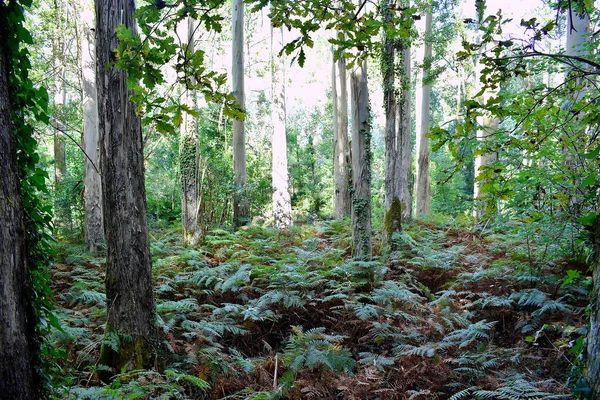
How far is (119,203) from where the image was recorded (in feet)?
12.0

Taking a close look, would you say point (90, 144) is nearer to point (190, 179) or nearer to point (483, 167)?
point (190, 179)

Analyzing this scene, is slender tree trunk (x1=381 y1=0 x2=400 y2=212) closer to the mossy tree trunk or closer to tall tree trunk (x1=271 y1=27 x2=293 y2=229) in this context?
the mossy tree trunk

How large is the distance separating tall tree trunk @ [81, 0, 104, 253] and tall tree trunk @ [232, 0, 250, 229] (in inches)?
153

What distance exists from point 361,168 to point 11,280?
573 centimetres

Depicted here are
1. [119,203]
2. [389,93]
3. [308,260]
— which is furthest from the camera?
[389,93]

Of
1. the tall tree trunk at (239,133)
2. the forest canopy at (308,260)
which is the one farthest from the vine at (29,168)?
the tall tree trunk at (239,133)

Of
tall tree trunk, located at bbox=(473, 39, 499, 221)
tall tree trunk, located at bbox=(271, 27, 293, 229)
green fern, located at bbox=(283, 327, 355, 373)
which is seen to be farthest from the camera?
tall tree trunk, located at bbox=(271, 27, 293, 229)

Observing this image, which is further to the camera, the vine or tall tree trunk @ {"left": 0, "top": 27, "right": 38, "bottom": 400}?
the vine

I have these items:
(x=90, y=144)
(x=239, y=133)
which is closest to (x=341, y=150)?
(x=239, y=133)

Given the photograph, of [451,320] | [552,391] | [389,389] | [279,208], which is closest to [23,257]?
[389,389]

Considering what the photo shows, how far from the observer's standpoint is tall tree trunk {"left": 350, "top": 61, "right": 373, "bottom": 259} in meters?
6.88

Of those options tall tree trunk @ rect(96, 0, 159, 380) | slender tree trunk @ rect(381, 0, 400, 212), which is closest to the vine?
tall tree trunk @ rect(96, 0, 159, 380)

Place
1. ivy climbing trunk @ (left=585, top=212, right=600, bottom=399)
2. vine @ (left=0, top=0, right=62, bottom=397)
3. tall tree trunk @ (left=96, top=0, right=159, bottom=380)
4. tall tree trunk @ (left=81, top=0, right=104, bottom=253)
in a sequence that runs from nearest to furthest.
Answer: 1. ivy climbing trunk @ (left=585, top=212, right=600, bottom=399)
2. vine @ (left=0, top=0, right=62, bottom=397)
3. tall tree trunk @ (left=96, top=0, right=159, bottom=380)
4. tall tree trunk @ (left=81, top=0, right=104, bottom=253)

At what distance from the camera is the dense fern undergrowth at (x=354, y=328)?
3.47 m
